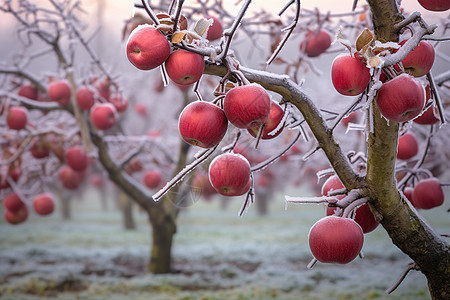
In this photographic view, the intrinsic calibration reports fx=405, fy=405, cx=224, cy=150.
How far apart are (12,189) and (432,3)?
12.8 feet

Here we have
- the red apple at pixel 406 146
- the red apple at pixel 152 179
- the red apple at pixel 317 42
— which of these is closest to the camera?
the red apple at pixel 406 146

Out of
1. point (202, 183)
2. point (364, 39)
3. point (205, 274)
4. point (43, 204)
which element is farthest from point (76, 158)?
point (364, 39)

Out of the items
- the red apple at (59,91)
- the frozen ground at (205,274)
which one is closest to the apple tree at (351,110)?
the frozen ground at (205,274)

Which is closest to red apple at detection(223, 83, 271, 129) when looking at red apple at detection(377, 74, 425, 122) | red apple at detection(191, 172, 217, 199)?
red apple at detection(377, 74, 425, 122)

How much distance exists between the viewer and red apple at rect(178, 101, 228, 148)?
1.18m

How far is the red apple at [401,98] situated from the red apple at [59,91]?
307cm

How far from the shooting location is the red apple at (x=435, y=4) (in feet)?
4.05

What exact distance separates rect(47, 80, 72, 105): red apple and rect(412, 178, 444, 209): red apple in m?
2.94

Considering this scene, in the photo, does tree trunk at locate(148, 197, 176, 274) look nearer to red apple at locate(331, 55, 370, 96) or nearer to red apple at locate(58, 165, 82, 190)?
red apple at locate(58, 165, 82, 190)

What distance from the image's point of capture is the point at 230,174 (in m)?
1.38

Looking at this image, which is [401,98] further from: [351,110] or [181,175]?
[181,175]

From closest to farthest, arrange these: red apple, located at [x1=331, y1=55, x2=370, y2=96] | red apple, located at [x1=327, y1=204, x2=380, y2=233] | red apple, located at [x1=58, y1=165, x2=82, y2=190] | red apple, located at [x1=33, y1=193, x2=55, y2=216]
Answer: red apple, located at [x1=331, y1=55, x2=370, y2=96] < red apple, located at [x1=327, y1=204, x2=380, y2=233] < red apple, located at [x1=33, y1=193, x2=55, y2=216] < red apple, located at [x1=58, y1=165, x2=82, y2=190]

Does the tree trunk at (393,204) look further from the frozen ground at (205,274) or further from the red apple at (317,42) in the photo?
the frozen ground at (205,274)

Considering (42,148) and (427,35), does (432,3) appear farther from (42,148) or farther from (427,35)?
(42,148)
